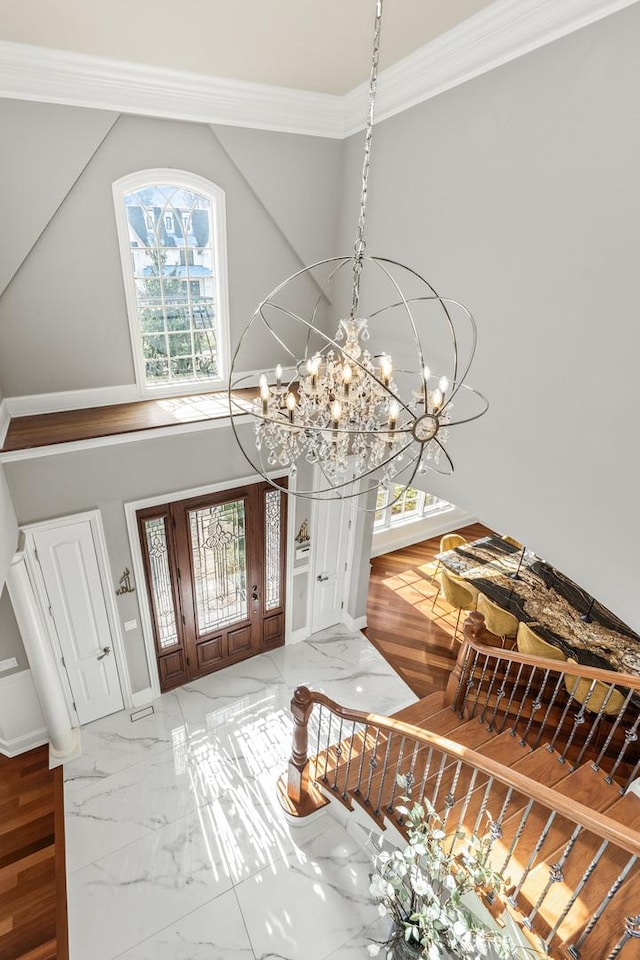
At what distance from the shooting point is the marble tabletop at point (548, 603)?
525cm

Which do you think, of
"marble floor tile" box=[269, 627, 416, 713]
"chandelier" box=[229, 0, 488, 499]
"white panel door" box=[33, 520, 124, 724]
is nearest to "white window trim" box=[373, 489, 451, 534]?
"marble floor tile" box=[269, 627, 416, 713]

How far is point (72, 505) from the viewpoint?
419 centimetres

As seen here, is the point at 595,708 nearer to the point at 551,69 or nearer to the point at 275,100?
the point at 551,69

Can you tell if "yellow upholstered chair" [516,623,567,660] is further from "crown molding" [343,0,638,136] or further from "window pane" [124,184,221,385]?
"crown molding" [343,0,638,136]

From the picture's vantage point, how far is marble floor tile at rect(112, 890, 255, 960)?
3.40 meters

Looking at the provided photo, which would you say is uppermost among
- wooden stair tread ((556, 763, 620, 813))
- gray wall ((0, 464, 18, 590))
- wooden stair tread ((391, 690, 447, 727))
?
gray wall ((0, 464, 18, 590))

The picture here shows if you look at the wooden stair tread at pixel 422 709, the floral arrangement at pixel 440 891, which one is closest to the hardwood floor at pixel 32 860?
Answer: the floral arrangement at pixel 440 891

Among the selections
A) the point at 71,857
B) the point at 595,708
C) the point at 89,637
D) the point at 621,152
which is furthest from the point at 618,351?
the point at 71,857

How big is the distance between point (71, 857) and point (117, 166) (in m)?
5.41

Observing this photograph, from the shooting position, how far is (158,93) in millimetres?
3820

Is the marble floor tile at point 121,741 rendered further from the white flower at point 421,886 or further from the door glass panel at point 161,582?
the white flower at point 421,886

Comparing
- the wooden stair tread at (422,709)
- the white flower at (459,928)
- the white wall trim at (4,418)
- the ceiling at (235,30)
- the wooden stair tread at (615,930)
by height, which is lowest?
the wooden stair tread at (422,709)

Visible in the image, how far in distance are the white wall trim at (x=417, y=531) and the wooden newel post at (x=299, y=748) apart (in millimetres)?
4037

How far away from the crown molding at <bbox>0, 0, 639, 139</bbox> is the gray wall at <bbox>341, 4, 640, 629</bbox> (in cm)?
10
